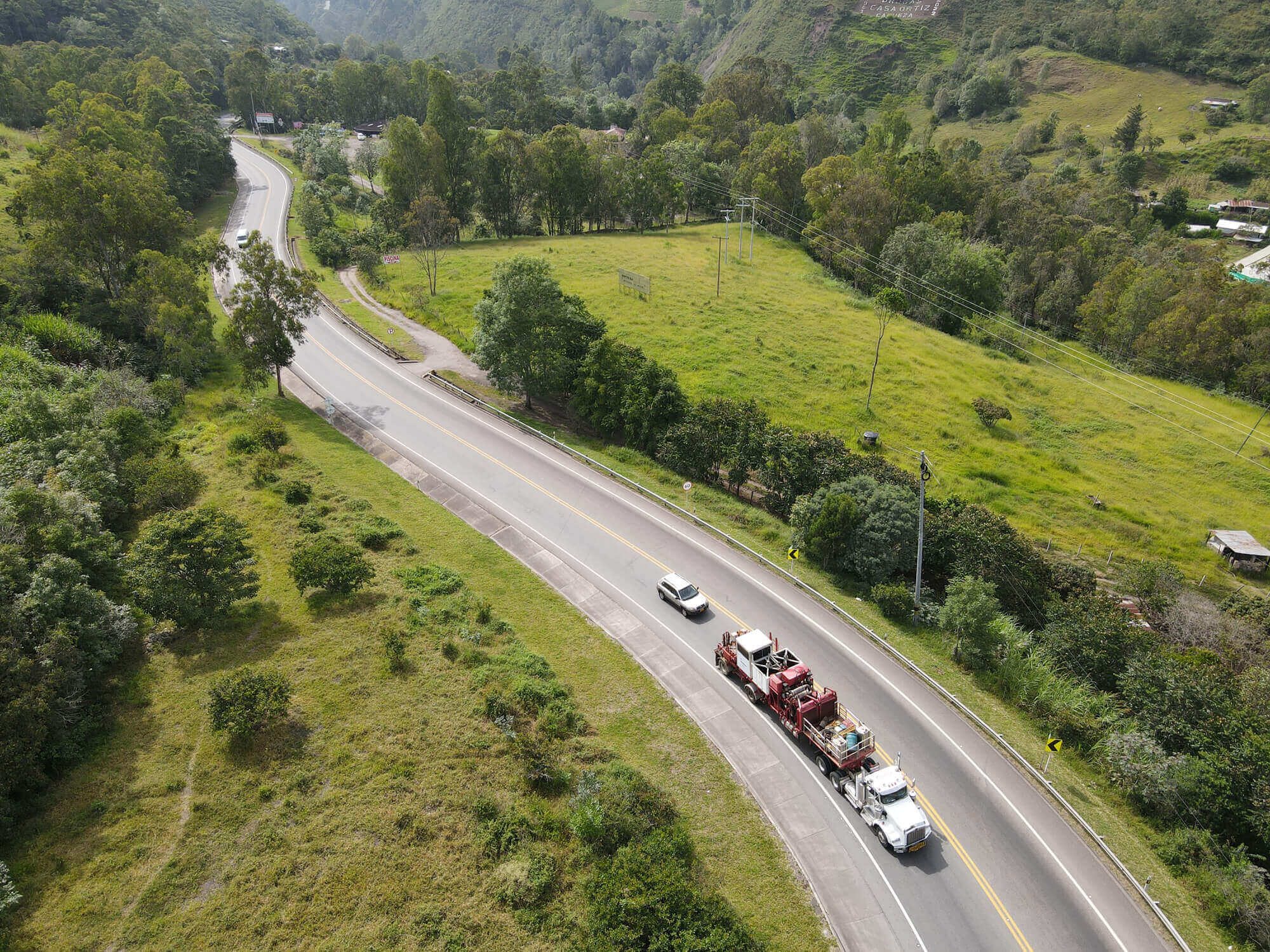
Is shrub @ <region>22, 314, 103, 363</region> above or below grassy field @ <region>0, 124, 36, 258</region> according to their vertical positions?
below

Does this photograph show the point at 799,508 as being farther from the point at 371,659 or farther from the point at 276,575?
the point at 276,575

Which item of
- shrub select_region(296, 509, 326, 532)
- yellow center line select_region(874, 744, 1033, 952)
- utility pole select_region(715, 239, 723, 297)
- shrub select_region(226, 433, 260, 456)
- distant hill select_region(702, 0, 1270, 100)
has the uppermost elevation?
distant hill select_region(702, 0, 1270, 100)

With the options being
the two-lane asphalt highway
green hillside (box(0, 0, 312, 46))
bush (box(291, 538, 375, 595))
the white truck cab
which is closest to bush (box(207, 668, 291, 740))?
bush (box(291, 538, 375, 595))

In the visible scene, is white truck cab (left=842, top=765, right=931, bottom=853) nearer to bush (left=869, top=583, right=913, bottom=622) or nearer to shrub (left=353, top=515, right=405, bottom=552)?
bush (left=869, top=583, right=913, bottom=622)

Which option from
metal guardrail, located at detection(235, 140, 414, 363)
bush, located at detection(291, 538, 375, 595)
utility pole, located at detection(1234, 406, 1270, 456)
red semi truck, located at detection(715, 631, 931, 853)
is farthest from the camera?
metal guardrail, located at detection(235, 140, 414, 363)

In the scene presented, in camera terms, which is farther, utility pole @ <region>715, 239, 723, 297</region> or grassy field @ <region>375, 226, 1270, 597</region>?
utility pole @ <region>715, 239, 723, 297</region>

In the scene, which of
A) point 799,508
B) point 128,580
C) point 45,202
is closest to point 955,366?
point 799,508

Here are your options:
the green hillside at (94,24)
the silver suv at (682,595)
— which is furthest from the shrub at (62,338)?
the green hillside at (94,24)
